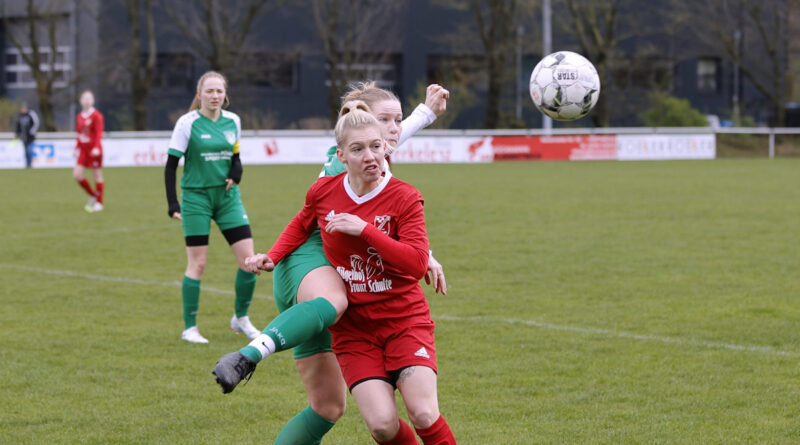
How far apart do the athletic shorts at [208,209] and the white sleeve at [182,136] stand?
33cm

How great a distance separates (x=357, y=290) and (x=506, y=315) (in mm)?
4347

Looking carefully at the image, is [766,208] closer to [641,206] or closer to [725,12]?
[641,206]

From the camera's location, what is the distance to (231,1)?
1731 inches

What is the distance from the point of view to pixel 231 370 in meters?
3.36

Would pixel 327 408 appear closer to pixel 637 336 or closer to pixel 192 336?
pixel 192 336

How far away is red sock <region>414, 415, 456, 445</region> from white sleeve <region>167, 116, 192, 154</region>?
4.30 metres

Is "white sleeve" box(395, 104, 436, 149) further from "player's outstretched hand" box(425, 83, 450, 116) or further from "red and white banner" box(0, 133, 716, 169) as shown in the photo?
"red and white banner" box(0, 133, 716, 169)

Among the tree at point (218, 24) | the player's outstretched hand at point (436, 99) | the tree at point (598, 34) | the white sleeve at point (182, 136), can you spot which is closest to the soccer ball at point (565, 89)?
→ the player's outstretched hand at point (436, 99)

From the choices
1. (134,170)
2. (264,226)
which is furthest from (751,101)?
(264,226)

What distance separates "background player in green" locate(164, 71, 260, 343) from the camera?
7.40 metres

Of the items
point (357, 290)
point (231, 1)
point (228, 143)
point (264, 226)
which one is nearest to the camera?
point (357, 290)

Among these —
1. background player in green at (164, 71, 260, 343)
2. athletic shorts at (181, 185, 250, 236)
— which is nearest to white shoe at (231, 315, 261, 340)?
background player in green at (164, 71, 260, 343)

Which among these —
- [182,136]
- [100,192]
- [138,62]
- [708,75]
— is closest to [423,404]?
[182,136]

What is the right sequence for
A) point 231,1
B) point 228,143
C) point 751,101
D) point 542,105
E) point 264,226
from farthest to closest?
point 751,101
point 231,1
point 264,226
point 228,143
point 542,105
